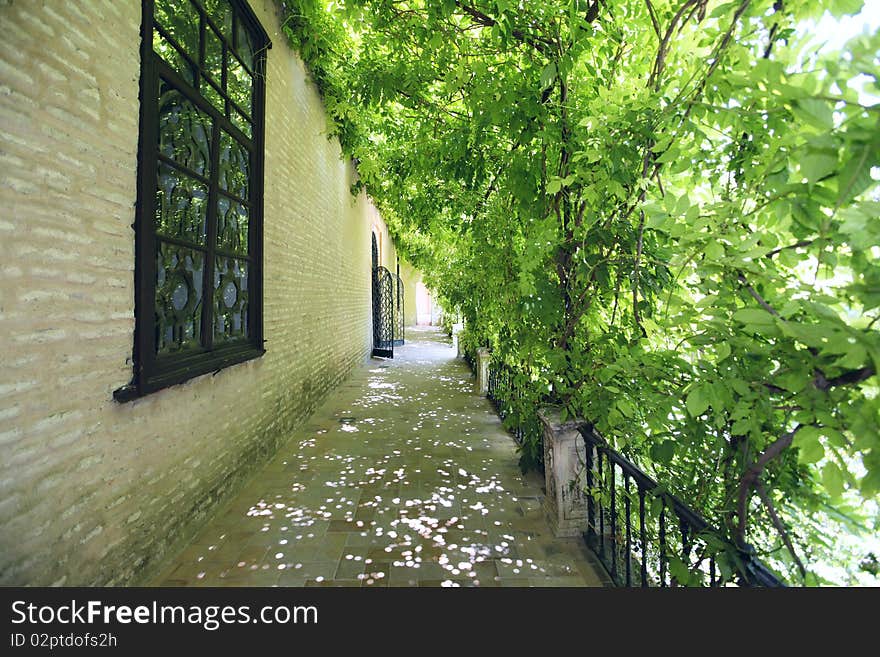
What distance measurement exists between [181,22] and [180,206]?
1.30 meters

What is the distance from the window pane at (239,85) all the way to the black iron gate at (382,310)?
893 cm

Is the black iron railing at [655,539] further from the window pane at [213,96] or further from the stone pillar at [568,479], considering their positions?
the window pane at [213,96]

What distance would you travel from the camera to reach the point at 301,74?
5645mm

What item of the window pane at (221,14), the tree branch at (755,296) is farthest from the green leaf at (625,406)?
the window pane at (221,14)

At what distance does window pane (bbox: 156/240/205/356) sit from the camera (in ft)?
8.87

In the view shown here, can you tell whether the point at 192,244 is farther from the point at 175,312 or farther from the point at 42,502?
the point at 42,502

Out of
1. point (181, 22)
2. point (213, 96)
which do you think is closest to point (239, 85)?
point (213, 96)

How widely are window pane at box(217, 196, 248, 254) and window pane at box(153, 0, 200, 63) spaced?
1061mm

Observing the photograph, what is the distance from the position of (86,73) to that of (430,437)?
4432 millimetres

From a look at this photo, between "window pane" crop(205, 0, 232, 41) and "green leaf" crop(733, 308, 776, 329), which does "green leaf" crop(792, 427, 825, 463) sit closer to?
"green leaf" crop(733, 308, 776, 329)

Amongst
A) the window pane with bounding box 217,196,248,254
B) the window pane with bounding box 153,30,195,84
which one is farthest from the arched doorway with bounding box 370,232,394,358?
the window pane with bounding box 153,30,195,84

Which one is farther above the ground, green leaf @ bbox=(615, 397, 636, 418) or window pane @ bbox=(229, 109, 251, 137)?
window pane @ bbox=(229, 109, 251, 137)
